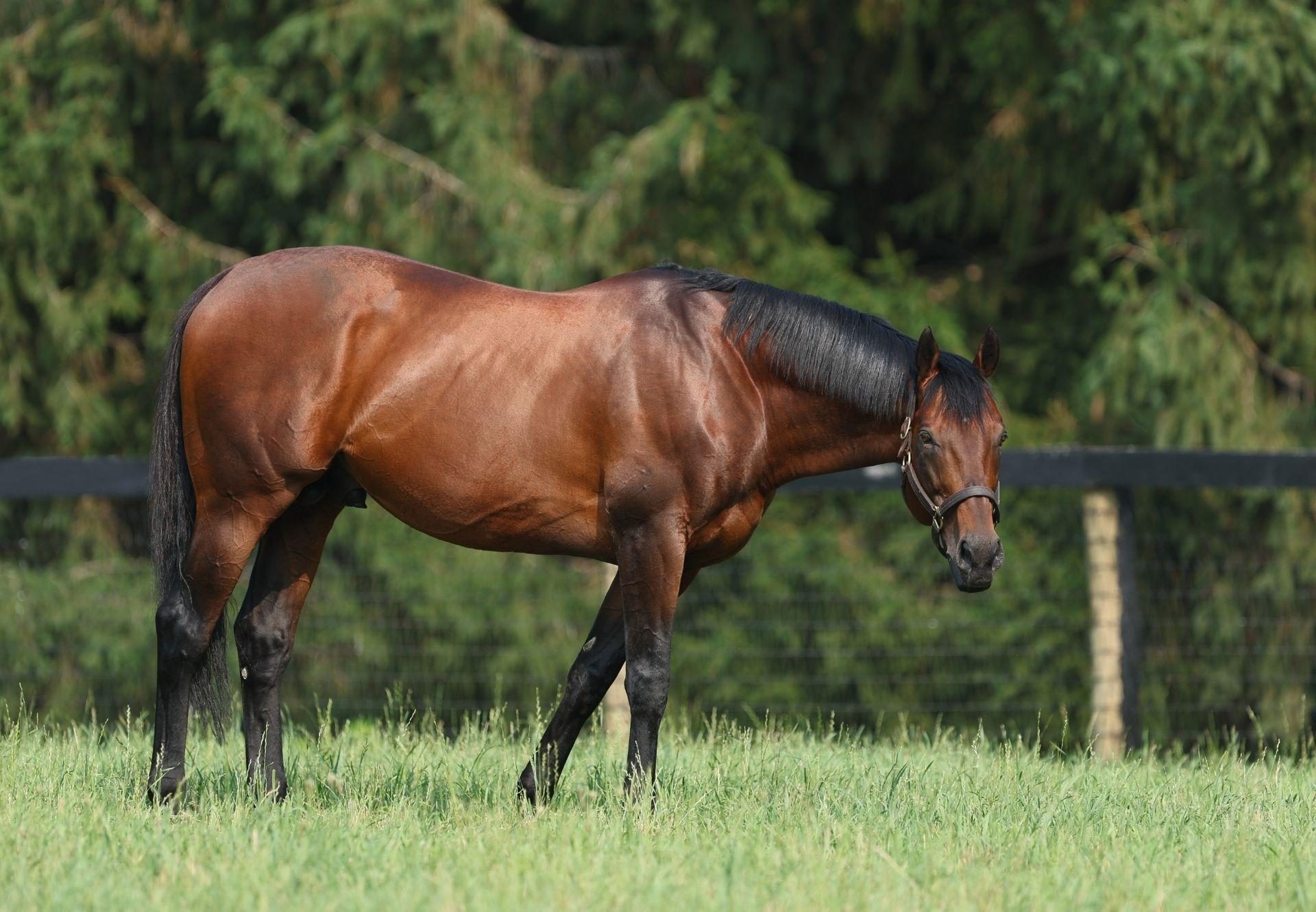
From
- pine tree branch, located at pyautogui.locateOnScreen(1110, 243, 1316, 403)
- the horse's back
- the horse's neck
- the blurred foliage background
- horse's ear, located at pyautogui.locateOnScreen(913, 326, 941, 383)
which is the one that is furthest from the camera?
pine tree branch, located at pyautogui.locateOnScreen(1110, 243, 1316, 403)

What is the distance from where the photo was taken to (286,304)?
473 centimetres

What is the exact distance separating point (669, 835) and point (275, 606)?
1.69 meters

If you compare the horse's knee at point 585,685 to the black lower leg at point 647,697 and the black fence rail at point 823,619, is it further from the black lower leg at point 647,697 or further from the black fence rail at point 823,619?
the black fence rail at point 823,619

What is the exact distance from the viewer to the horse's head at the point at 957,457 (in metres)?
4.44

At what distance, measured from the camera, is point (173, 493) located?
4852 millimetres

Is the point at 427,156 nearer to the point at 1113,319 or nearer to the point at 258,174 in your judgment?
the point at 258,174

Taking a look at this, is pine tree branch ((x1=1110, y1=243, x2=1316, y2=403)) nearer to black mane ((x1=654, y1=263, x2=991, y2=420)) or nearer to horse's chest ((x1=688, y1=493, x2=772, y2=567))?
black mane ((x1=654, y1=263, x2=991, y2=420))

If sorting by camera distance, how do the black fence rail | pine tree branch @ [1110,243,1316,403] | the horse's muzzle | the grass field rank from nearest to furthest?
the grass field
the horse's muzzle
the black fence rail
pine tree branch @ [1110,243,1316,403]

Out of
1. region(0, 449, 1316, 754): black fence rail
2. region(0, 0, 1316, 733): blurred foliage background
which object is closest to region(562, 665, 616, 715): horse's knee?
region(0, 0, 1316, 733): blurred foliage background

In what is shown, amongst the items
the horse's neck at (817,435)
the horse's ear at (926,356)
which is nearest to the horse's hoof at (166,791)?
the horse's neck at (817,435)

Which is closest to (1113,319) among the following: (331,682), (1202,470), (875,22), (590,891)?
(875,22)

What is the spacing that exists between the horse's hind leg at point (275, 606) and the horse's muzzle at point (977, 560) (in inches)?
77.9

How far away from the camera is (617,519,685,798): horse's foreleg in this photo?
453 cm

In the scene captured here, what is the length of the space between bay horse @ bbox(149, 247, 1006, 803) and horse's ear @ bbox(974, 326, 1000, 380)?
0.01 meters
